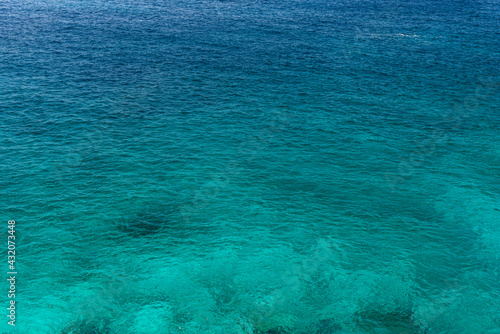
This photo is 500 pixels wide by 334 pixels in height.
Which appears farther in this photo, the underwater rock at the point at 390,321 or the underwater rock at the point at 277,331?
the underwater rock at the point at 390,321

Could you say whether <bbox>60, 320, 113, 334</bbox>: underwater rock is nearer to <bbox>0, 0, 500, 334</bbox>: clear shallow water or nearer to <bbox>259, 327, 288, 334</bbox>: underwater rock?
<bbox>0, 0, 500, 334</bbox>: clear shallow water

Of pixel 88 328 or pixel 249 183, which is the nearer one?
pixel 88 328

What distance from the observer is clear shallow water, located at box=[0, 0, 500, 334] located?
54906 mm

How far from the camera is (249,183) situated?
251ft

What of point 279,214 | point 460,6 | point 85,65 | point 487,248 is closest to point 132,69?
point 85,65

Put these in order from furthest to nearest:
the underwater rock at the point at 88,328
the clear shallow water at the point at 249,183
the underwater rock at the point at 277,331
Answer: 1. the clear shallow water at the point at 249,183
2. the underwater rock at the point at 277,331
3. the underwater rock at the point at 88,328

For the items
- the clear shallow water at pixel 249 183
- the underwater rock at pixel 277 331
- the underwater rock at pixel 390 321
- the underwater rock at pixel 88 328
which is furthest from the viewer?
the clear shallow water at pixel 249 183

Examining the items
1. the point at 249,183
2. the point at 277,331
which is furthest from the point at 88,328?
the point at 249,183

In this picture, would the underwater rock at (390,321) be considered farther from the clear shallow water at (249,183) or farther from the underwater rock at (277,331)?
the underwater rock at (277,331)

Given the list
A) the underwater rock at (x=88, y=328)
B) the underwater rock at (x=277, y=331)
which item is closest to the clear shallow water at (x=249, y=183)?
the underwater rock at (x=88, y=328)

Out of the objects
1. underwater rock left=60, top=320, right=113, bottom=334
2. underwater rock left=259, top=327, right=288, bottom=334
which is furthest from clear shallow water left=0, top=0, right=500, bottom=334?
underwater rock left=259, top=327, right=288, bottom=334

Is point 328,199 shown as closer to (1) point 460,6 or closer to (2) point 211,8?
(2) point 211,8

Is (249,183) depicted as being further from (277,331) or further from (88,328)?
(88,328)

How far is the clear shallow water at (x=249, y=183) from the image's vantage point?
54.9 metres
